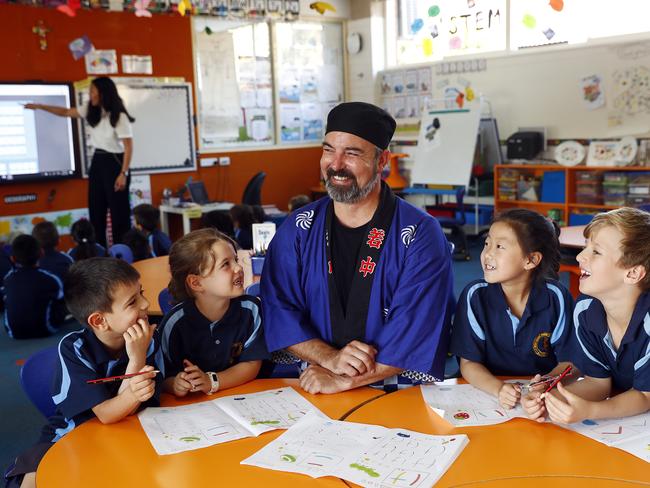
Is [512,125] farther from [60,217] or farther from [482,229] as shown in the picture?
[60,217]

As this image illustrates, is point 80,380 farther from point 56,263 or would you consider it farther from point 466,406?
point 56,263

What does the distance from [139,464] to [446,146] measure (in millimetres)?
7027

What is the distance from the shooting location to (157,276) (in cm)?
394

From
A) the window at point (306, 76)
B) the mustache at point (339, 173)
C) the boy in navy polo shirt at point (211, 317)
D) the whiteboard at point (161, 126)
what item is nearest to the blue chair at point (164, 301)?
the boy in navy polo shirt at point (211, 317)

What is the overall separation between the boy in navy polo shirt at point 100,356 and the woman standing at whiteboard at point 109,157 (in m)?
4.44

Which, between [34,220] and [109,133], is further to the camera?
[34,220]

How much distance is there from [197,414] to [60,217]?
620cm

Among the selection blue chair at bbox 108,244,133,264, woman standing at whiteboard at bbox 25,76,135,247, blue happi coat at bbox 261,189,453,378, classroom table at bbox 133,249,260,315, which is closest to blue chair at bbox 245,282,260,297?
classroom table at bbox 133,249,260,315

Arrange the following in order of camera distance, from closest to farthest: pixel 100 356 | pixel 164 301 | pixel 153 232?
pixel 100 356, pixel 164 301, pixel 153 232

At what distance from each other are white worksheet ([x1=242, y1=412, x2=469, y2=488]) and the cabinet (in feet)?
19.4

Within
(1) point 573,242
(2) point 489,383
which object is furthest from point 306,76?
(2) point 489,383

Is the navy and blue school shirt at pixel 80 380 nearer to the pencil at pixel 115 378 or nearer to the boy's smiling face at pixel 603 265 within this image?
the pencil at pixel 115 378

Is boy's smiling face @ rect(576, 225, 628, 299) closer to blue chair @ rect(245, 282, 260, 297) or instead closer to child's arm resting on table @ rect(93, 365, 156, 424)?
child's arm resting on table @ rect(93, 365, 156, 424)

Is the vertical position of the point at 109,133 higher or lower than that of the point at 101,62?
lower
